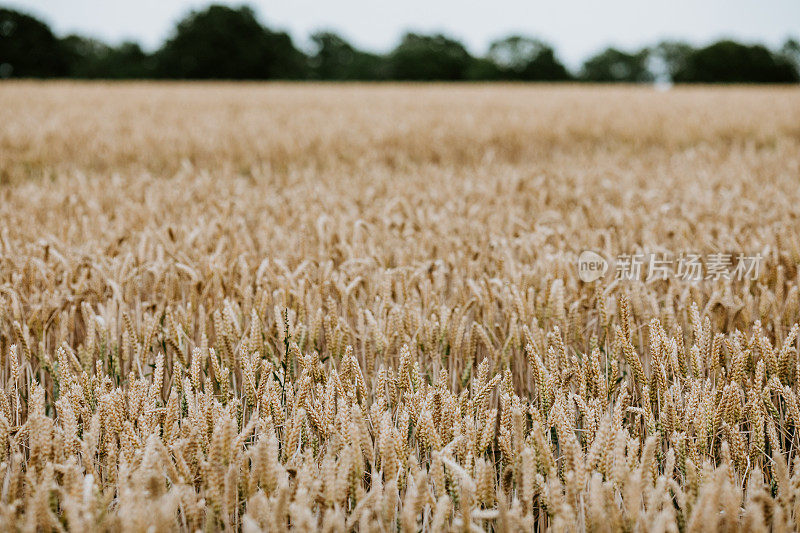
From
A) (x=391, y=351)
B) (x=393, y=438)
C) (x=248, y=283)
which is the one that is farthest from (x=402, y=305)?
(x=393, y=438)

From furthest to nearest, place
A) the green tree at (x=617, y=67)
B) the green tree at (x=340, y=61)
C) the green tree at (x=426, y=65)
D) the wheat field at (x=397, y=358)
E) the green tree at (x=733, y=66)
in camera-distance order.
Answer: the green tree at (x=617, y=67), the green tree at (x=340, y=61), the green tree at (x=733, y=66), the green tree at (x=426, y=65), the wheat field at (x=397, y=358)

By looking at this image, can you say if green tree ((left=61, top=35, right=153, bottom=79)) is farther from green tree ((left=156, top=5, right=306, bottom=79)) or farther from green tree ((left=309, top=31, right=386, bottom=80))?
green tree ((left=309, top=31, right=386, bottom=80))

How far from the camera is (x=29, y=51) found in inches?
1524

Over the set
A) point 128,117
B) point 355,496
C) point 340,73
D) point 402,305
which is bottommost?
point 355,496

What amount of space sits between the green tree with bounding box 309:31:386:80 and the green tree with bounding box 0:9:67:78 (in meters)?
17.0

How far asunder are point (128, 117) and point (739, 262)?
6903 mm

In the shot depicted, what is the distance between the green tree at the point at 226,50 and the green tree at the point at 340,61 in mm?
6654

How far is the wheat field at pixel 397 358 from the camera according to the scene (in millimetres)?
908

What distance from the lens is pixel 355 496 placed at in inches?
35.9

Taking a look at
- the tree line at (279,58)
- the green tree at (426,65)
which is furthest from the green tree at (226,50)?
the green tree at (426,65)

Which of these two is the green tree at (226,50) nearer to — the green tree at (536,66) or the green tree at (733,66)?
the green tree at (536,66)

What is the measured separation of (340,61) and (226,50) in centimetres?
1608

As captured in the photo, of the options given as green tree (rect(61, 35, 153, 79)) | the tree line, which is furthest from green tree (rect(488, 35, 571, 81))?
green tree (rect(61, 35, 153, 79))

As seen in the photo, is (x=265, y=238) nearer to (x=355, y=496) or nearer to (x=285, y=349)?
(x=285, y=349)
